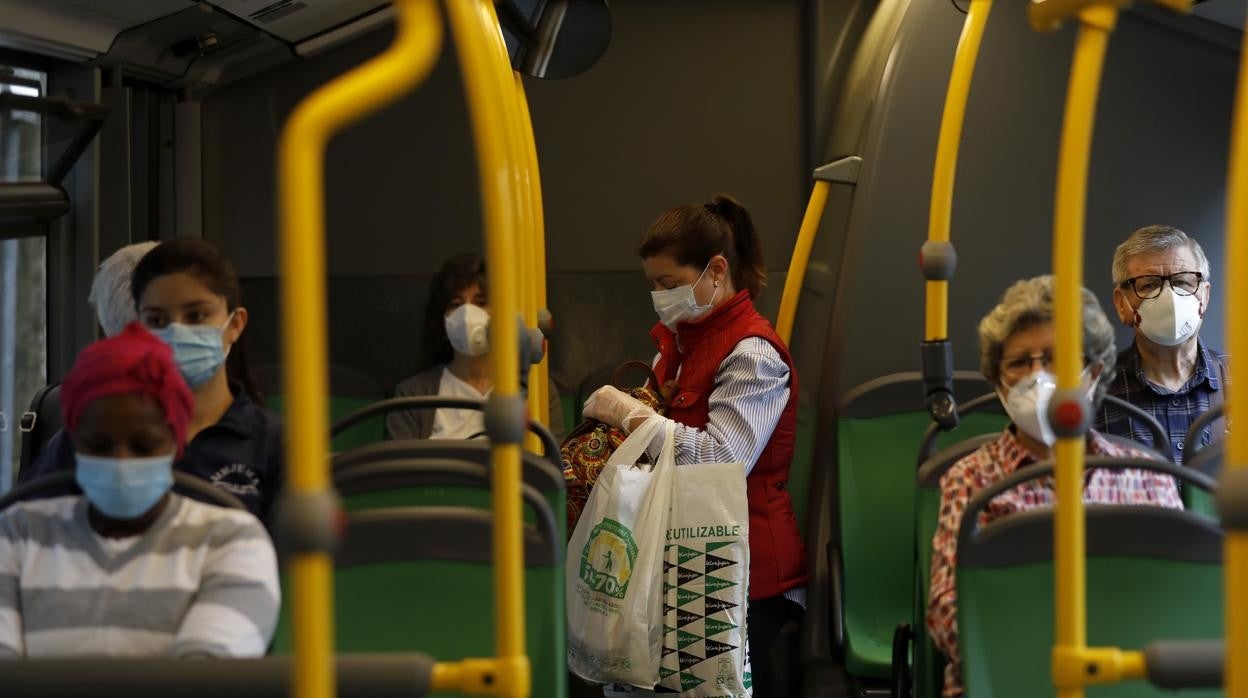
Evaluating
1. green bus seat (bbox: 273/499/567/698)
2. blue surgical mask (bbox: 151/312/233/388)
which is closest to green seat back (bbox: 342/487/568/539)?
green bus seat (bbox: 273/499/567/698)

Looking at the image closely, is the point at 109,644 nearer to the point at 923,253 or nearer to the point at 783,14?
the point at 923,253

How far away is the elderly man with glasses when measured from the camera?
12.5 feet

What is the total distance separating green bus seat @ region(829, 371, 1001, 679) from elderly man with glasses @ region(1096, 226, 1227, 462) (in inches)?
23.7

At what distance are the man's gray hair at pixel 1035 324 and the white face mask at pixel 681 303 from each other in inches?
44.6

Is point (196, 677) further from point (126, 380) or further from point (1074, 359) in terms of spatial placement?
point (1074, 359)

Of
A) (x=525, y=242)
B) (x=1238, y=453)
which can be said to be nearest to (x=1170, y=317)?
(x=525, y=242)

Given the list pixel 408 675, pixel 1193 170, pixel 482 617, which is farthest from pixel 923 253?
pixel 1193 170

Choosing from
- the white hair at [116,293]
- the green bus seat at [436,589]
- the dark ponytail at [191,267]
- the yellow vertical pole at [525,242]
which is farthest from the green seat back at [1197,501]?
the white hair at [116,293]

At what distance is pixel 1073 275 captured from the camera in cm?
203

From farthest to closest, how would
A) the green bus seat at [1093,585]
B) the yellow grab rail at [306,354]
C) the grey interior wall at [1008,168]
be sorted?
the grey interior wall at [1008,168], the green bus seat at [1093,585], the yellow grab rail at [306,354]

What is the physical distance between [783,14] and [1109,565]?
4.01 meters

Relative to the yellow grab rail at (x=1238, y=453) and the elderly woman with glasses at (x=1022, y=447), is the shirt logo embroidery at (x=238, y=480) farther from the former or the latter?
the yellow grab rail at (x=1238, y=453)

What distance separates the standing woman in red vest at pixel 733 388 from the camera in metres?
3.69

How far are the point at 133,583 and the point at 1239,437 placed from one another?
1.65m
